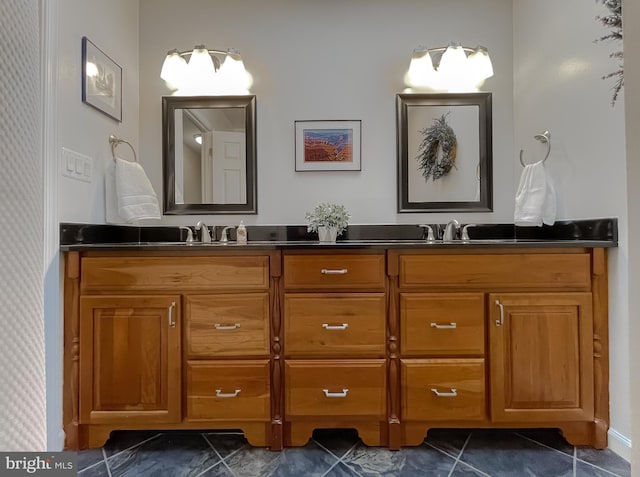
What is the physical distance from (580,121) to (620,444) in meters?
1.34

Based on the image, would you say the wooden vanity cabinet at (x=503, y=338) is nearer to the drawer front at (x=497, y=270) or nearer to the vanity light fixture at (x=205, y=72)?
the drawer front at (x=497, y=270)

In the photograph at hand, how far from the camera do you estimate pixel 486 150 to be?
197 centimetres

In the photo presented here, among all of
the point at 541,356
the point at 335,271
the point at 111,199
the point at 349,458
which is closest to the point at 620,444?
the point at 541,356

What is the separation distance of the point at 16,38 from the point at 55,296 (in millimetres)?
1209

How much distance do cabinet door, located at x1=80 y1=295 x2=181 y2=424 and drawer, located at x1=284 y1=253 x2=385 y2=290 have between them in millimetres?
499

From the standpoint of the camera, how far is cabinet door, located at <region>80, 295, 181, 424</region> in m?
1.38

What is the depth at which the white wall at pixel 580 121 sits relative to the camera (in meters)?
1.36

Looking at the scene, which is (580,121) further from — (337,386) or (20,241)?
(20,241)

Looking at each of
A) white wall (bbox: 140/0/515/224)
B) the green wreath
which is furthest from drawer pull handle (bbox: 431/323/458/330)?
the green wreath

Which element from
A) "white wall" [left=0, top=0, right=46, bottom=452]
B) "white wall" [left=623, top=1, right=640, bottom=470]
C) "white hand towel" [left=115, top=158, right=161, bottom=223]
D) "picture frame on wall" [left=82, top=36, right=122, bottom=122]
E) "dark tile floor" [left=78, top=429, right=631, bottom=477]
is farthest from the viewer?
"white hand towel" [left=115, top=158, right=161, bottom=223]

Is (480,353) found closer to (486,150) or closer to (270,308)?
(270,308)

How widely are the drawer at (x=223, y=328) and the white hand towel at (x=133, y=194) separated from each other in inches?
23.6

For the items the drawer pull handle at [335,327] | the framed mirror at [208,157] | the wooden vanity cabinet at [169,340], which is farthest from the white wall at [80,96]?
the drawer pull handle at [335,327]

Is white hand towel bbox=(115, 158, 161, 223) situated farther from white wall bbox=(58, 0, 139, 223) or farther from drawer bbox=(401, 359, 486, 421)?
drawer bbox=(401, 359, 486, 421)
